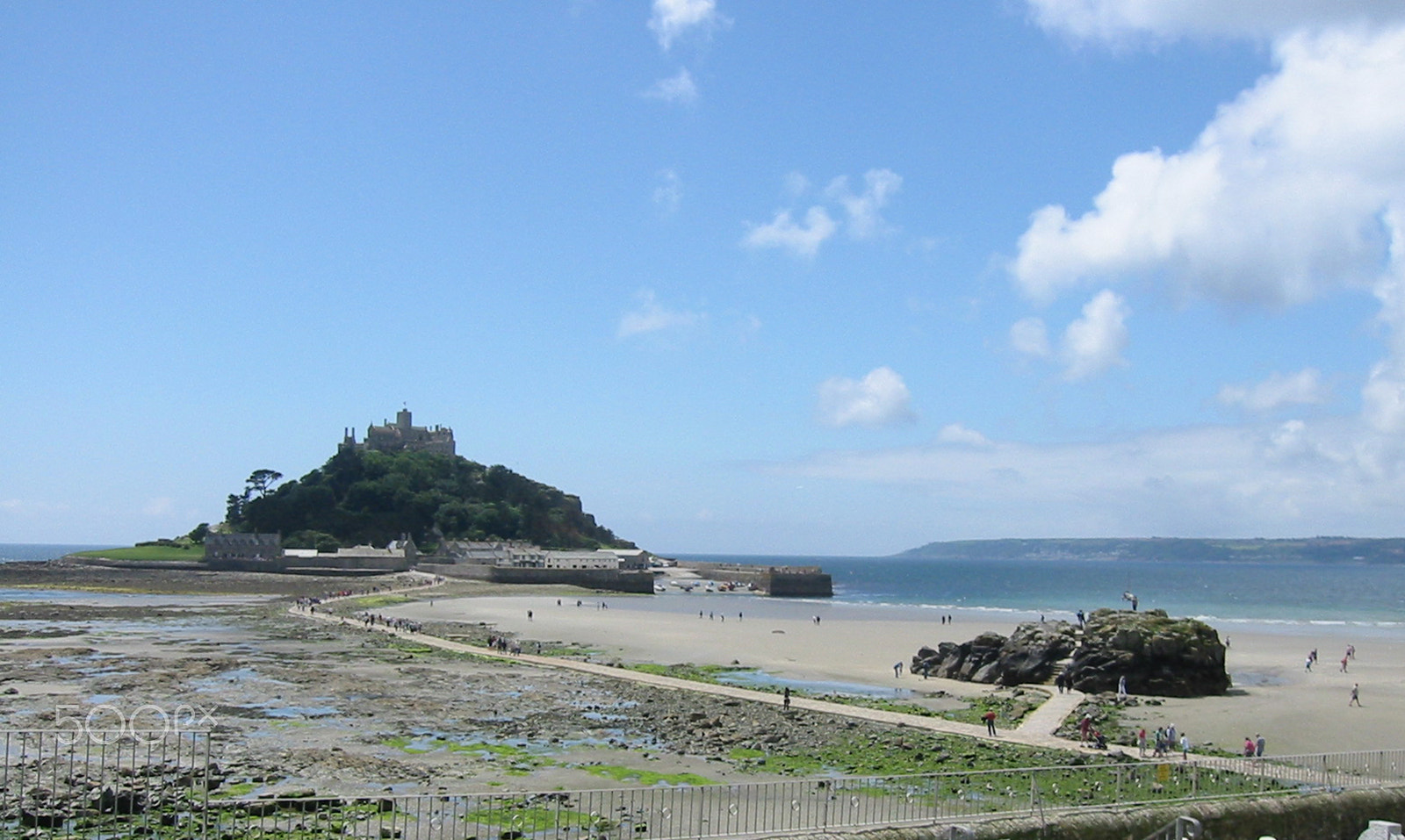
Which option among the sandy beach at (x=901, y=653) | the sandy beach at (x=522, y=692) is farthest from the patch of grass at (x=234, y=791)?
the sandy beach at (x=901, y=653)

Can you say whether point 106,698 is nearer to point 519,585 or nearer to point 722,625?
point 722,625

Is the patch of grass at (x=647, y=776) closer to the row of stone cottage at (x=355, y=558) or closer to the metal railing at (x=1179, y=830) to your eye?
the metal railing at (x=1179, y=830)

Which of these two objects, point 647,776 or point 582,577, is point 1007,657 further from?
point 582,577

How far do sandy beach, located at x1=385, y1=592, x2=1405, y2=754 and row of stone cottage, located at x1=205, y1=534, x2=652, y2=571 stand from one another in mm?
30138

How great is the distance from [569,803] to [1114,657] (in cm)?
2403

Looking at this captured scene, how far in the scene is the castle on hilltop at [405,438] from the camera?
17938cm

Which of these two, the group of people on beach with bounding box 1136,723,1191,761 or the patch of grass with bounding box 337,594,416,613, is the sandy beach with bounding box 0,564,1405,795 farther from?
the patch of grass with bounding box 337,594,416,613

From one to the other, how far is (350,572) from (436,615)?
50373 mm

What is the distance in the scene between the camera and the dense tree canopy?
137 m

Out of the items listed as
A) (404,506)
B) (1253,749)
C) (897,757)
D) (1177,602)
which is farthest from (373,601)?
(1177,602)

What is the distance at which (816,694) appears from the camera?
Result: 30.8 metres

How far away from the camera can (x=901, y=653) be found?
151 ft

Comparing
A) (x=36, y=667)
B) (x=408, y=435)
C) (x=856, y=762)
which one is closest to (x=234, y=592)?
(x=36, y=667)

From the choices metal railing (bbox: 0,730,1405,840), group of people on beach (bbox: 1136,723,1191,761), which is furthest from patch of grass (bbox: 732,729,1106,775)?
metal railing (bbox: 0,730,1405,840)
